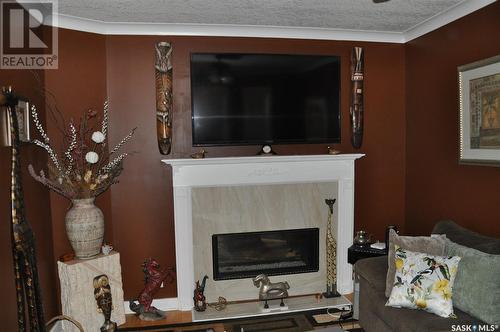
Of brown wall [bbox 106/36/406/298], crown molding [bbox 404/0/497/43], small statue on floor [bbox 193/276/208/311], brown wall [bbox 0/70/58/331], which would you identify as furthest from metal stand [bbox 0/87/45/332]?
crown molding [bbox 404/0/497/43]

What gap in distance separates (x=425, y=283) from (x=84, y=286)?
2.60 meters

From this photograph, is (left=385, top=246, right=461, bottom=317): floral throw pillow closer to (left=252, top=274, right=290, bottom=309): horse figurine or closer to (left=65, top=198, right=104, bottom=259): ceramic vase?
(left=252, top=274, right=290, bottom=309): horse figurine

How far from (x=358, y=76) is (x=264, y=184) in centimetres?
149

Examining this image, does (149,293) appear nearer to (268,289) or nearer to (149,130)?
(268,289)

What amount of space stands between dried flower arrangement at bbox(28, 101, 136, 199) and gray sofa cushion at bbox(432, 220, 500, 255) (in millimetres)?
2769

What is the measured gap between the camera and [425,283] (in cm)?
236

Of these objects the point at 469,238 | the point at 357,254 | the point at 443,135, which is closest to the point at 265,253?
the point at 357,254

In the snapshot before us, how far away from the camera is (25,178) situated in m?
2.62

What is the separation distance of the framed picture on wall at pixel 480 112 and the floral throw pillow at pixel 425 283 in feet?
3.23

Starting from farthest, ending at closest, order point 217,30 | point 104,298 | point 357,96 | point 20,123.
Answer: point 357,96 → point 217,30 → point 104,298 → point 20,123

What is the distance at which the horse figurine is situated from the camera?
339 centimetres

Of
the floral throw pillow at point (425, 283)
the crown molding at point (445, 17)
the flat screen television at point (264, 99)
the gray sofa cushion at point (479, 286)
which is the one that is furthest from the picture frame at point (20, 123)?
the crown molding at point (445, 17)

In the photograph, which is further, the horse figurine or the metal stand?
the horse figurine

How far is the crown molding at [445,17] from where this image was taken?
2912mm
